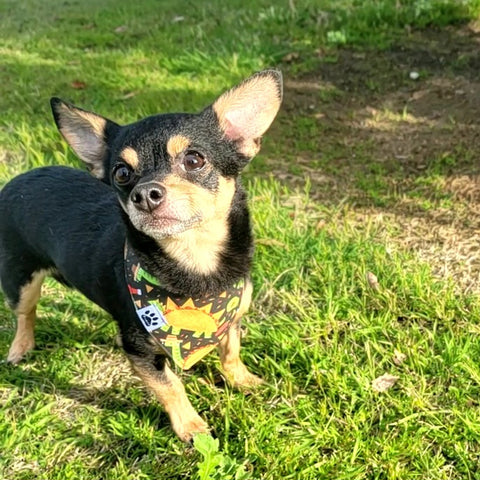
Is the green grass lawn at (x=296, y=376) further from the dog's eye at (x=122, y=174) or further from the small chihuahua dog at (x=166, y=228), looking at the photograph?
the dog's eye at (x=122, y=174)

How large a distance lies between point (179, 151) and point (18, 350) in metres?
1.64

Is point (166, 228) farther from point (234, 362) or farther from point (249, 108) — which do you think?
point (234, 362)

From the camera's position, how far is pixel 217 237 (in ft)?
7.30

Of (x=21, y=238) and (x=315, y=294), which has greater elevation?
(x=21, y=238)

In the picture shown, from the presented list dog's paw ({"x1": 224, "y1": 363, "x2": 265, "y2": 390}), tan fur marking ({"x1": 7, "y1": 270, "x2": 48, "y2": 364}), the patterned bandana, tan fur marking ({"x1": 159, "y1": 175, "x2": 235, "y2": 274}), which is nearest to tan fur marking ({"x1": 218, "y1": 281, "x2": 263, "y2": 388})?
dog's paw ({"x1": 224, "y1": 363, "x2": 265, "y2": 390})

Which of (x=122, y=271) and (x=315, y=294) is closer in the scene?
(x=122, y=271)

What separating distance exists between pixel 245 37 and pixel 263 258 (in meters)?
3.89

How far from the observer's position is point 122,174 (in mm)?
2090

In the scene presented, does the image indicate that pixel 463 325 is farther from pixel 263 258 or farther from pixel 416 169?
pixel 416 169

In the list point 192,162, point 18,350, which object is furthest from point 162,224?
point 18,350

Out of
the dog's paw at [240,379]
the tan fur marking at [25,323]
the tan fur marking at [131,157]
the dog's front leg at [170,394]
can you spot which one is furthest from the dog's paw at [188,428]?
the tan fur marking at [131,157]

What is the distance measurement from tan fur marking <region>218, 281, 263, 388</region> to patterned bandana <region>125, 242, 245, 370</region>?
24 centimetres

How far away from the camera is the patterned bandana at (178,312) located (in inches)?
86.3

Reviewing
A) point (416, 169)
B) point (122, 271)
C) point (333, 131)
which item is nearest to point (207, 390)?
point (122, 271)
